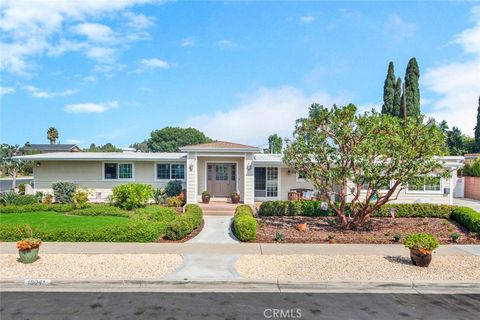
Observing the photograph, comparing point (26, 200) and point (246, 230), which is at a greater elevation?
point (26, 200)

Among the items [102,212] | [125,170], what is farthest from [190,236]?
[125,170]

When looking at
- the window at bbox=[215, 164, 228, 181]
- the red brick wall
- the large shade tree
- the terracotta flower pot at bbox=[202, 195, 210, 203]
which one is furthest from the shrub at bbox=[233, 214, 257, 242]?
the red brick wall

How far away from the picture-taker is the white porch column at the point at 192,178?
1733cm

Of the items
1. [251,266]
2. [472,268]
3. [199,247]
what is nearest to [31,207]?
[199,247]

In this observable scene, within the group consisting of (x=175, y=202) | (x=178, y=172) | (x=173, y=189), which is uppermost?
(x=178, y=172)

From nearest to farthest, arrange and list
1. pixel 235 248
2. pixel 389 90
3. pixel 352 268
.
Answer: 1. pixel 352 268
2. pixel 235 248
3. pixel 389 90

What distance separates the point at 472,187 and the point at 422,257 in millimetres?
21727

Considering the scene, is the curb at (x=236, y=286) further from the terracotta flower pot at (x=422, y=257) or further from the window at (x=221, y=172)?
the window at (x=221, y=172)

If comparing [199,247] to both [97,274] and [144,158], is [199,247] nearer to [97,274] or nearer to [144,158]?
[97,274]

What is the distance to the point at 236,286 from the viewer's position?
273 inches

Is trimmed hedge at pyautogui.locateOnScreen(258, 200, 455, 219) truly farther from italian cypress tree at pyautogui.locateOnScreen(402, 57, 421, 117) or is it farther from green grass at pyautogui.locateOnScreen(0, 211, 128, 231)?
italian cypress tree at pyautogui.locateOnScreen(402, 57, 421, 117)

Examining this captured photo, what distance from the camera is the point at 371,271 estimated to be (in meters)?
7.75

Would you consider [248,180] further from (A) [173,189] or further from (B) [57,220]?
(B) [57,220]

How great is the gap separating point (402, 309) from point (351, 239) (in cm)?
548
